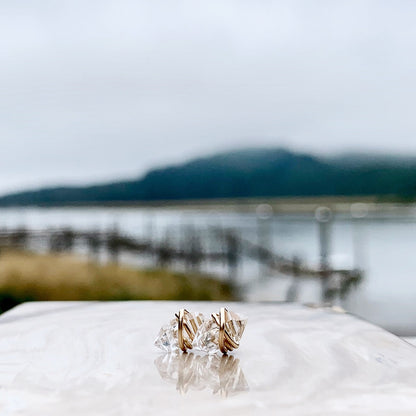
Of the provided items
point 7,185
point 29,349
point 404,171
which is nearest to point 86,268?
point 7,185

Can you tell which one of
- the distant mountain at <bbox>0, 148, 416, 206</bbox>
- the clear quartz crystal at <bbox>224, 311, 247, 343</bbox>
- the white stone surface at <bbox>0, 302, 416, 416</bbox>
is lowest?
the white stone surface at <bbox>0, 302, 416, 416</bbox>

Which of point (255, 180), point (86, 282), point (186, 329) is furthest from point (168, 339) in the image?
point (255, 180)

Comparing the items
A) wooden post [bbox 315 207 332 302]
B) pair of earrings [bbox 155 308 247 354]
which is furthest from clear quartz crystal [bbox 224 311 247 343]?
wooden post [bbox 315 207 332 302]

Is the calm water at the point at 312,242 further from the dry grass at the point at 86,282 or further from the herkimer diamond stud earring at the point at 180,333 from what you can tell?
the herkimer diamond stud earring at the point at 180,333

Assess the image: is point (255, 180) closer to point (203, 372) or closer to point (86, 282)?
point (86, 282)

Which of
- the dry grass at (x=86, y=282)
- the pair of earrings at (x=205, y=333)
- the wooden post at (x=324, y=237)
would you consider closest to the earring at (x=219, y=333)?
the pair of earrings at (x=205, y=333)

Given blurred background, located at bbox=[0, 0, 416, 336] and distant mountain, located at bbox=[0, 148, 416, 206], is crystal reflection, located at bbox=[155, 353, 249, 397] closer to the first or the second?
blurred background, located at bbox=[0, 0, 416, 336]

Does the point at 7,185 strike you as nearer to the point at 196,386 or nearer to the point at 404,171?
the point at 404,171

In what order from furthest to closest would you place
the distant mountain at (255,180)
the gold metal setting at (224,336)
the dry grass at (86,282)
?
the distant mountain at (255,180) < the dry grass at (86,282) < the gold metal setting at (224,336)
